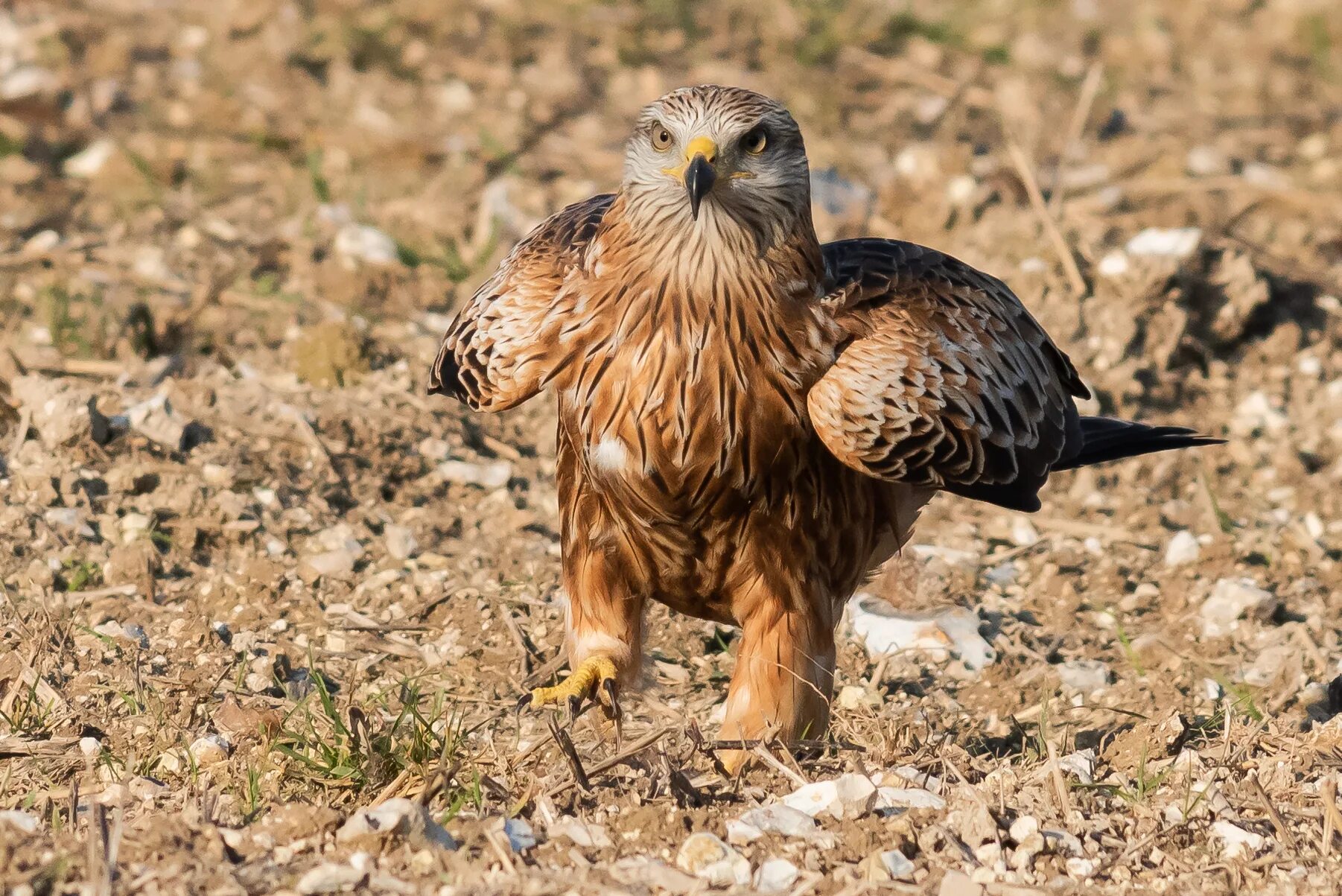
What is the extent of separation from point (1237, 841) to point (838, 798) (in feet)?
3.37

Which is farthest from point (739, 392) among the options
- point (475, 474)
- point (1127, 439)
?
point (475, 474)

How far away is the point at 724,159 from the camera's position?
4.79 metres

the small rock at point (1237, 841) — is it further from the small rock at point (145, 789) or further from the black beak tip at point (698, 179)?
the small rock at point (145, 789)

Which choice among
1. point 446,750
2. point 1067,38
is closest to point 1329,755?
point 446,750

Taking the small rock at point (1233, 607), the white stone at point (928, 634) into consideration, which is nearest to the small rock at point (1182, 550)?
the small rock at point (1233, 607)

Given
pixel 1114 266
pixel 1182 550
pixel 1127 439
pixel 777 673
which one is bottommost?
pixel 777 673

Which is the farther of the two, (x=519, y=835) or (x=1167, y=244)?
(x=1167, y=244)

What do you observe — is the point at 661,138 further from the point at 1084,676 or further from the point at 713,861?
the point at 1084,676

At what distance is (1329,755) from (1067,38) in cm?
759

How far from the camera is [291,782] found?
187 inches

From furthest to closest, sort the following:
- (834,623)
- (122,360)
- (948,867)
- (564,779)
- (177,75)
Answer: (177,75)
(122,360)
(834,623)
(564,779)
(948,867)

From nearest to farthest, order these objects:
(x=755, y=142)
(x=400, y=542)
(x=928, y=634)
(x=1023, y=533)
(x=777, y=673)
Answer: (x=755, y=142)
(x=777, y=673)
(x=928, y=634)
(x=400, y=542)
(x=1023, y=533)

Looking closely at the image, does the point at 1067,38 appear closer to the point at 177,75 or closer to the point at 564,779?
the point at 177,75

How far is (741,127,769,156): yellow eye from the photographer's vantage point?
4832 mm
